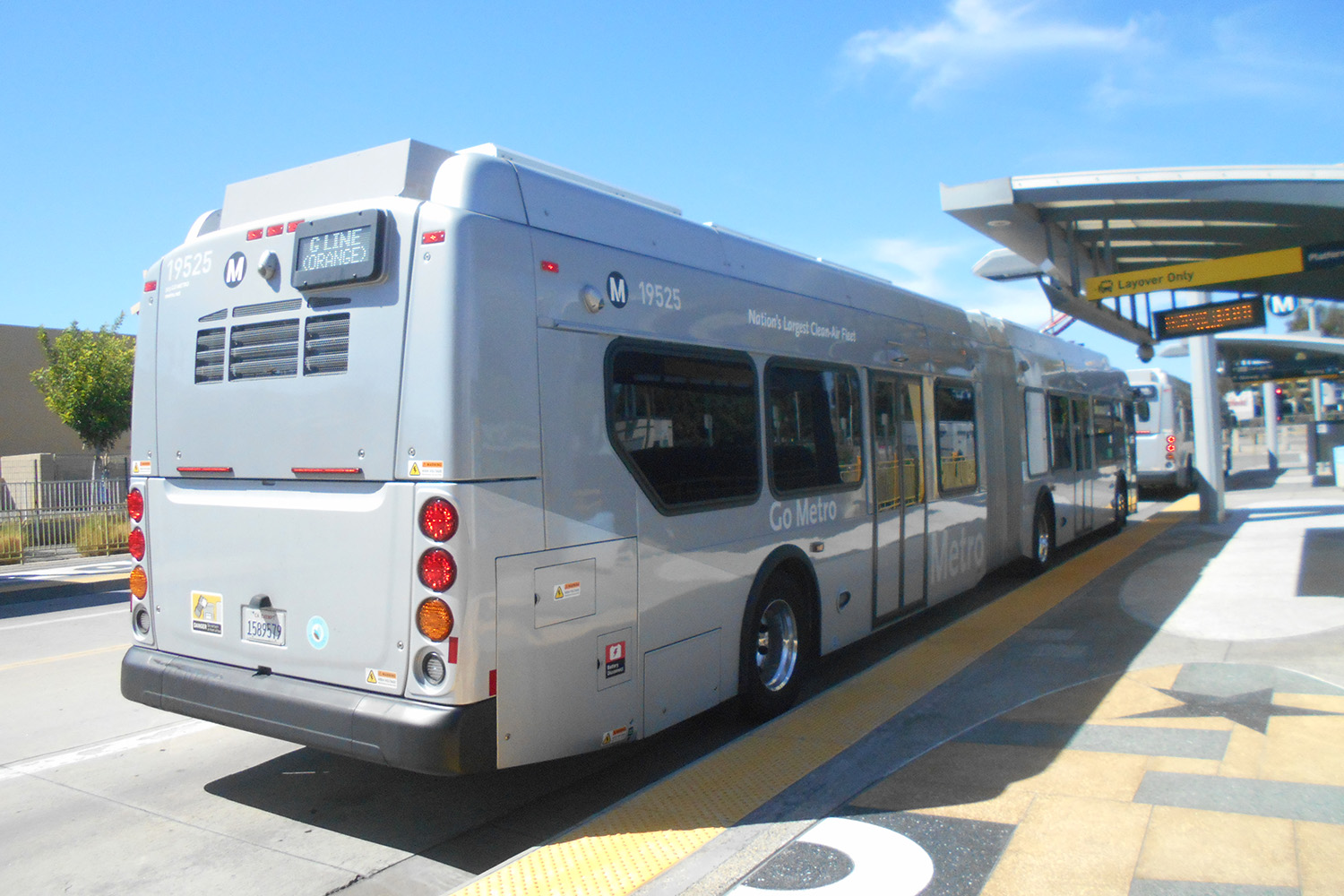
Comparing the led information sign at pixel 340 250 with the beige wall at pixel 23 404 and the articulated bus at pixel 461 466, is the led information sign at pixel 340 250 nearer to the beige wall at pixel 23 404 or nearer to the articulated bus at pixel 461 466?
the articulated bus at pixel 461 466

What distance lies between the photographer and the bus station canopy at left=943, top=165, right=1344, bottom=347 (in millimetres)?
8688

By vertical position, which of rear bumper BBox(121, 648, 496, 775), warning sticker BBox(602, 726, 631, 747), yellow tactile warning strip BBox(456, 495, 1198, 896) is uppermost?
rear bumper BBox(121, 648, 496, 775)

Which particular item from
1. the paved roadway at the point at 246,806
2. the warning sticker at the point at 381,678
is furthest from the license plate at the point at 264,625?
the paved roadway at the point at 246,806

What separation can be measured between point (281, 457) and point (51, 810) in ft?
7.66

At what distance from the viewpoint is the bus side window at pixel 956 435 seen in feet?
29.0

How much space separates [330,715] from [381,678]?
0.93ft

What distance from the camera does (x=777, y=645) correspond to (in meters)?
6.38

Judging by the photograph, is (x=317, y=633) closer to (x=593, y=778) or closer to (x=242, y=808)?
(x=242, y=808)

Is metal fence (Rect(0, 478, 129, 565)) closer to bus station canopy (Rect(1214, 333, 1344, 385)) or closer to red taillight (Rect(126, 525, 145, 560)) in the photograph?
red taillight (Rect(126, 525, 145, 560))

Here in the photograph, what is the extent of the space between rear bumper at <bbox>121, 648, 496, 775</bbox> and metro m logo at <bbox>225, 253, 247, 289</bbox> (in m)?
1.97

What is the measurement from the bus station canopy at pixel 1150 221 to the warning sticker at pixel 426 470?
7.72 metres

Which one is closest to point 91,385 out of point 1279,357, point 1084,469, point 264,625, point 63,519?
point 63,519

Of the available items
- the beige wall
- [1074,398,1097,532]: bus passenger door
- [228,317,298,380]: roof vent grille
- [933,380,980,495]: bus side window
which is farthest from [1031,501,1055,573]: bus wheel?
the beige wall

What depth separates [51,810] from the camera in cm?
495
